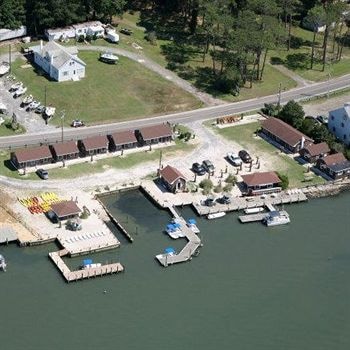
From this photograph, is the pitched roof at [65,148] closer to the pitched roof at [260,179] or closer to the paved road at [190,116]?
the paved road at [190,116]

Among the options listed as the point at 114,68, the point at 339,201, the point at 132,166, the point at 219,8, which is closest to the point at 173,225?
the point at 132,166

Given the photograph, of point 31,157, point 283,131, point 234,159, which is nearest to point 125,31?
point 283,131

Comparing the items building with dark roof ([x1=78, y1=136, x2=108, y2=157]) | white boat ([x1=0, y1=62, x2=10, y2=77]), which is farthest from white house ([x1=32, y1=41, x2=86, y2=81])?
building with dark roof ([x1=78, y1=136, x2=108, y2=157])

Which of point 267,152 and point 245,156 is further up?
point 245,156

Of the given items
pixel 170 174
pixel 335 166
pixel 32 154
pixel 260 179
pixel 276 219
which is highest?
pixel 32 154

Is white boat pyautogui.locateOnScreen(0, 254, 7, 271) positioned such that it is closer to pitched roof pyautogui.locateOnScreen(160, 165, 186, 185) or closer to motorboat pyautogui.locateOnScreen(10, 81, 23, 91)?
pitched roof pyautogui.locateOnScreen(160, 165, 186, 185)

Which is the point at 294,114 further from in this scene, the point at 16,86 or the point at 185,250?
the point at 16,86
